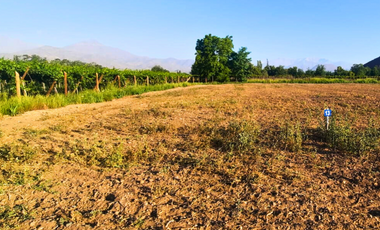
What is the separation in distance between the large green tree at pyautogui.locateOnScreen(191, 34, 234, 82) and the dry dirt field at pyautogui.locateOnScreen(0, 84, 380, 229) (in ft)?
135

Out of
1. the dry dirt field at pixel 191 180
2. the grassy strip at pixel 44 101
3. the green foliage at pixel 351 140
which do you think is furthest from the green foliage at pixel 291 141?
the grassy strip at pixel 44 101

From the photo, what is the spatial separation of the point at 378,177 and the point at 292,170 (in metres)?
1.03

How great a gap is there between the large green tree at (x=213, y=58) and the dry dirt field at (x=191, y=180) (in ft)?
135

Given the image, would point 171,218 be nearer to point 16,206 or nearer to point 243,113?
point 16,206

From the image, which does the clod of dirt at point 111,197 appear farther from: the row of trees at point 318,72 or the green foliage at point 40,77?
the row of trees at point 318,72

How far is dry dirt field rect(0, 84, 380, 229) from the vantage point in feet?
7.77

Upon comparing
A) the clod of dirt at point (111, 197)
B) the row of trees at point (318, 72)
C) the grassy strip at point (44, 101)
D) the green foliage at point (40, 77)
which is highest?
the row of trees at point (318, 72)

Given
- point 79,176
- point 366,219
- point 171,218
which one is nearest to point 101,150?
point 79,176

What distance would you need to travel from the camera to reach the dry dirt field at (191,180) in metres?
2.37

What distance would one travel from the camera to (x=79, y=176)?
11.0 ft

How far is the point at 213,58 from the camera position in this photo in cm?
4581

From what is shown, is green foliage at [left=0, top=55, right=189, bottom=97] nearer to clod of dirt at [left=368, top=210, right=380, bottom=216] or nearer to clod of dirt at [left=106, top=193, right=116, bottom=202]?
clod of dirt at [left=106, top=193, right=116, bottom=202]

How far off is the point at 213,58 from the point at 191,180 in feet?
146

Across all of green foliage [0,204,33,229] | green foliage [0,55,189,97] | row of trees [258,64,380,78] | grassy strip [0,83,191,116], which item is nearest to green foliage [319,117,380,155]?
green foliage [0,204,33,229]
